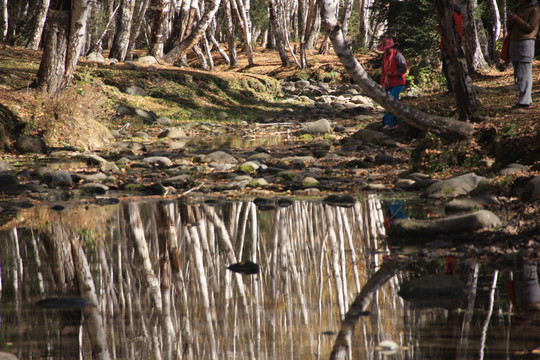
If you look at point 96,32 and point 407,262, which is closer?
point 407,262

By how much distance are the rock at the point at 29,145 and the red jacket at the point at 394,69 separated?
21.5 feet

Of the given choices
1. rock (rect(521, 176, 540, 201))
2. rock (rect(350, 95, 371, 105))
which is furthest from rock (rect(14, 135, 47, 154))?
rock (rect(350, 95, 371, 105))

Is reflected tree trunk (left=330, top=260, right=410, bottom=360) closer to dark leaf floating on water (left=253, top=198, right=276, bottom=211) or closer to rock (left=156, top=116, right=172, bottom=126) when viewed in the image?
dark leaf floating on water (left=253, top=198, right=276, bottom=211)

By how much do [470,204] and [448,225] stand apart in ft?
3.57

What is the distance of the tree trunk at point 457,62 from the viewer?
9922 millimetres

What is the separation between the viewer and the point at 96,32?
123ft

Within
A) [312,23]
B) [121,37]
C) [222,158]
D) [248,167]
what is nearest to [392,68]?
[222,158]

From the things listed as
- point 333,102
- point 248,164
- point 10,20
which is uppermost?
point 10,20

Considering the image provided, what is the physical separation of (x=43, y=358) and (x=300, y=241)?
268 centimetres

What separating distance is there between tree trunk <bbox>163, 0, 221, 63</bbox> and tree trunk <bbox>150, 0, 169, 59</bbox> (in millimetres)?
399

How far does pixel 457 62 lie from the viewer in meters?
9.97

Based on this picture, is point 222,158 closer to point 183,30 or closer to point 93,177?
point 93,177

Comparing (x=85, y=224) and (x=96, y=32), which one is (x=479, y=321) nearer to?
(x=85, y=224)

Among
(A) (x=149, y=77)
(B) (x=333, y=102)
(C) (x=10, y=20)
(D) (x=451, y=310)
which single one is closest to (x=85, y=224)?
(D) (x=451, y=310)
